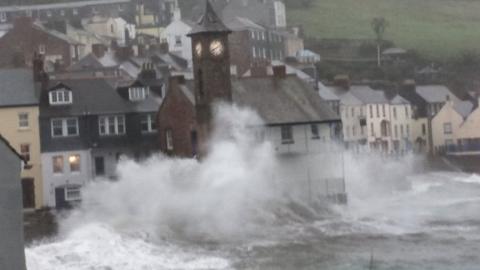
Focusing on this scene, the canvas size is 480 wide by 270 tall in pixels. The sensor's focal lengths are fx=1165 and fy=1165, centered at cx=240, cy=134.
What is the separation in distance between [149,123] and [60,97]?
6.14 metres

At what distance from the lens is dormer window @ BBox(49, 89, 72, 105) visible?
70956 millimetres

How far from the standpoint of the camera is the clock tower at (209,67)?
6738cm

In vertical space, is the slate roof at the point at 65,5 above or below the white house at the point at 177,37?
above

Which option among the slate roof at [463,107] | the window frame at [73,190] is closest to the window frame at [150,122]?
the window frame at [73,190]

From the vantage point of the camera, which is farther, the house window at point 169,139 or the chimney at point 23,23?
the chimney at point 23,23

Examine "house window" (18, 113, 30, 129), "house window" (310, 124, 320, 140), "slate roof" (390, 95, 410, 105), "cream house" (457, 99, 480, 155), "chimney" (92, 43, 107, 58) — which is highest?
"chimney" (92, 43, 107, 58)

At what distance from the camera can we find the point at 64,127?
71.1 metres

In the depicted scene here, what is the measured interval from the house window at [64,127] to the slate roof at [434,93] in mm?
56047

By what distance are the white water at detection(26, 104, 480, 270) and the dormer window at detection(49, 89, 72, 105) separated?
5474mm

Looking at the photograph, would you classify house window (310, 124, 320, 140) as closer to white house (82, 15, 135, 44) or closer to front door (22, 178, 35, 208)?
front door (22, 178, 35, 208)

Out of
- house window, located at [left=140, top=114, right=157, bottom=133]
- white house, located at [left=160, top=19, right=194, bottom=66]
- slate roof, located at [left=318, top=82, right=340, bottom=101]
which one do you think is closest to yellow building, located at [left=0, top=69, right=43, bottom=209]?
house window, located at [left=140, top=114, right=157, bottom=133]

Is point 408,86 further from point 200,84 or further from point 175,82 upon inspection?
point 200,84

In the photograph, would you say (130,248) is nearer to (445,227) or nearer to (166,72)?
(445,227)

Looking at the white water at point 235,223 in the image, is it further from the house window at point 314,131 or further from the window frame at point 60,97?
the window frame at point 60,97
